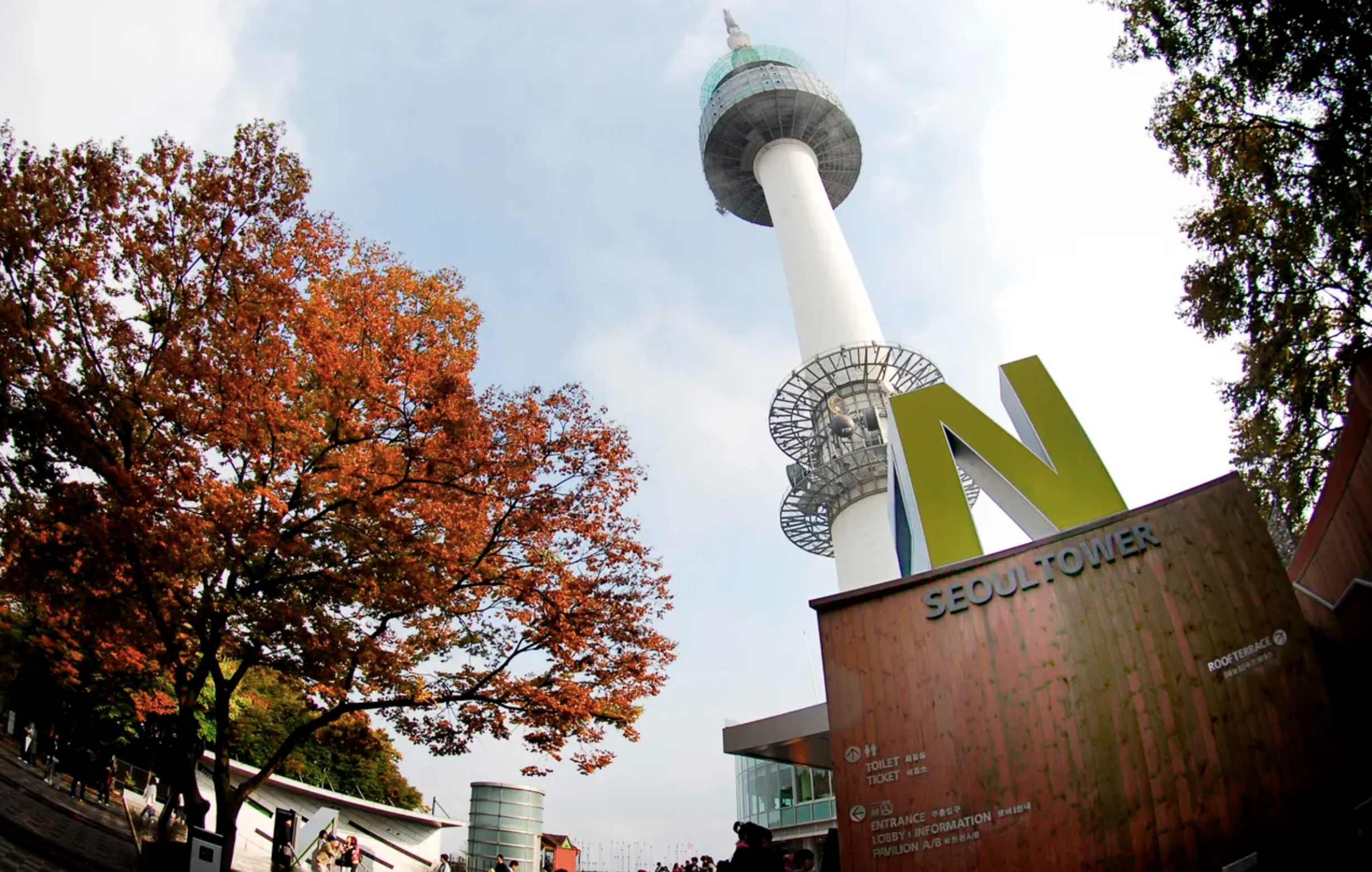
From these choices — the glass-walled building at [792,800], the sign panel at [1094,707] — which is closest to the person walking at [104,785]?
the glass-walled building at [792,800]

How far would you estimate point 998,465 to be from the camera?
1337cm

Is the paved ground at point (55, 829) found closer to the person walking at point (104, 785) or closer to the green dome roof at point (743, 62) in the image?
the person walking at point (104, 785)

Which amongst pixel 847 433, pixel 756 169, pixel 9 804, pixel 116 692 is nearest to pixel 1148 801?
pixel 9 804

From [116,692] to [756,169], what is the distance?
134 feet

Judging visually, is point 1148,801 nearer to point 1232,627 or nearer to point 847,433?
point 1232,627

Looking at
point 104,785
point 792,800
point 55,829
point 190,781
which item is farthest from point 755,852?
point 792,800

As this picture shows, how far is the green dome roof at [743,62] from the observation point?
50844mm

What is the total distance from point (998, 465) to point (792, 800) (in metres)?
23.0

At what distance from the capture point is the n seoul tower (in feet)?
112

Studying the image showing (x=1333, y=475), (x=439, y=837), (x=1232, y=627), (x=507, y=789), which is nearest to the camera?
(x=1232, y=627)

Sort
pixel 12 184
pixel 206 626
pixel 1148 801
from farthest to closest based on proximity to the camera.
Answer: pixel 206 626 < pixel 12 184 < pixel 1148 801

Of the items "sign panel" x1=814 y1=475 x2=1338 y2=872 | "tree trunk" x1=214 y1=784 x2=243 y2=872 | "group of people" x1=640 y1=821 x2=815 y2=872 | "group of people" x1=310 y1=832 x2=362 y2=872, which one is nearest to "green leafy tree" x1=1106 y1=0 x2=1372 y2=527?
"sign panel" x1=814 y1=475 x2=1338 y2=872

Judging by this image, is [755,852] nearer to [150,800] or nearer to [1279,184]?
[1279,184]

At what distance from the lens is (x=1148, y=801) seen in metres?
7.59
